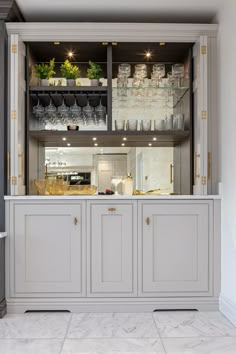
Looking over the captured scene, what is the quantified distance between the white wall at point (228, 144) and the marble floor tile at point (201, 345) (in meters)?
0.37

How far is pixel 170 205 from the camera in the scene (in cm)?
328

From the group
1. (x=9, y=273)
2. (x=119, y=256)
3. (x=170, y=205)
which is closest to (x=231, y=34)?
(x=170, y=205)

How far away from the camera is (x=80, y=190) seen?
11.8 ft

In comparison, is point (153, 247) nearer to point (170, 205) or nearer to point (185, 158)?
point (170, 205)

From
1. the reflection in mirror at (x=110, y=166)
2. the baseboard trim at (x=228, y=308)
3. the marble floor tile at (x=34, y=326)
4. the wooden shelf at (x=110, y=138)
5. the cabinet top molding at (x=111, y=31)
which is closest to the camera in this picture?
the marble floor tile at (x=34, y=326)

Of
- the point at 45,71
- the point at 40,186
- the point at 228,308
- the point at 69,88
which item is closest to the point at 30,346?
the point at 40,186

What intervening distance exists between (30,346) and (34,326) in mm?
377

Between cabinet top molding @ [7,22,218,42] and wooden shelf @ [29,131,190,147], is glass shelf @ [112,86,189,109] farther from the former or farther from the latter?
cabinet top molding @ [7,22,218,42]

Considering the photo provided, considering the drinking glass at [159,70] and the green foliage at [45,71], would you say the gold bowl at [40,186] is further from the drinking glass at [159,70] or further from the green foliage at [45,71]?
the drinking glass at [159,70]

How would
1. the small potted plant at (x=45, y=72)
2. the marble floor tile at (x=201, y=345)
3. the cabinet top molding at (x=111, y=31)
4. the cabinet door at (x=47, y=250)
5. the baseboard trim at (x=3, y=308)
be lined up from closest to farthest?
the marble floor tile at (x=201, y=345)
the baseboard trim at (x=3, y=308)
the cabinet door at (x=47, y=250)
the cabinet top molding at (x=111, y=31)
the small potted plant at (x=45, y=72)

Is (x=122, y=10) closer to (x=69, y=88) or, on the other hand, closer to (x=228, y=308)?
(x=69, y=88)

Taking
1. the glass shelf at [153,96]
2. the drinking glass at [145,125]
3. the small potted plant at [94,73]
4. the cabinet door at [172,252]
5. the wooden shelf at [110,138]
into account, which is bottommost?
the cabinet door at [172,252]

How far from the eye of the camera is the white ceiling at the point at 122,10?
324 cm

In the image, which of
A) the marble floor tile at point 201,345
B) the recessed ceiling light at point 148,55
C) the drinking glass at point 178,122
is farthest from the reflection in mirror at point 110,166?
the marble floor tile at point 201,345
